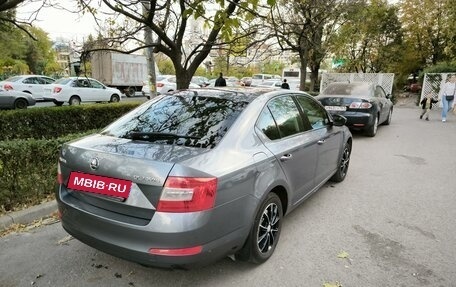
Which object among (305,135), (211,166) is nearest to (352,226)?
(305,135)

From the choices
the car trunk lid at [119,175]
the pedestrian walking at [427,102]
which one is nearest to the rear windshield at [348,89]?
the pedestrian walking at [427,102]

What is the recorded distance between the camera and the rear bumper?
2303 mm

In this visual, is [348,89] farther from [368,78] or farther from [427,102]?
[368,78]

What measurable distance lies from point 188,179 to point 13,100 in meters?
16.5

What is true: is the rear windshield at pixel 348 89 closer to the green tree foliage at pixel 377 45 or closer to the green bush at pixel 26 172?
the green bush at pixel 26 172

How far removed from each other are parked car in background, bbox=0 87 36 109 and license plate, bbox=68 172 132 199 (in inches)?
608

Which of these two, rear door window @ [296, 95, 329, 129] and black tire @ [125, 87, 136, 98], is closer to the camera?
rear door window @ [296, 95, 329, 129]

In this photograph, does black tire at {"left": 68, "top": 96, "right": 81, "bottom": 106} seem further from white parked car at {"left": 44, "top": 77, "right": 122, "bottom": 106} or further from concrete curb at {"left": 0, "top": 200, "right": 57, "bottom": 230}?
concrete curb at {"left": 0, "top": 200, "right": 57, "bottom": 230}

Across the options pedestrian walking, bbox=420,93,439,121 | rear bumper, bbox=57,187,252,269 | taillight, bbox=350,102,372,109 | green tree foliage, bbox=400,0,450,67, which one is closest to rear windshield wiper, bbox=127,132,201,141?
rear bumper, bbox=57,187,252,269

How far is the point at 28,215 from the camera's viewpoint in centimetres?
391

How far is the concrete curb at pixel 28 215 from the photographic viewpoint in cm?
372

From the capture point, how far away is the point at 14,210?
3.97 metres

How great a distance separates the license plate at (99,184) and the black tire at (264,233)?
3.65 feet

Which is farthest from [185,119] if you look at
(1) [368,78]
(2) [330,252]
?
(1) [368,78]
